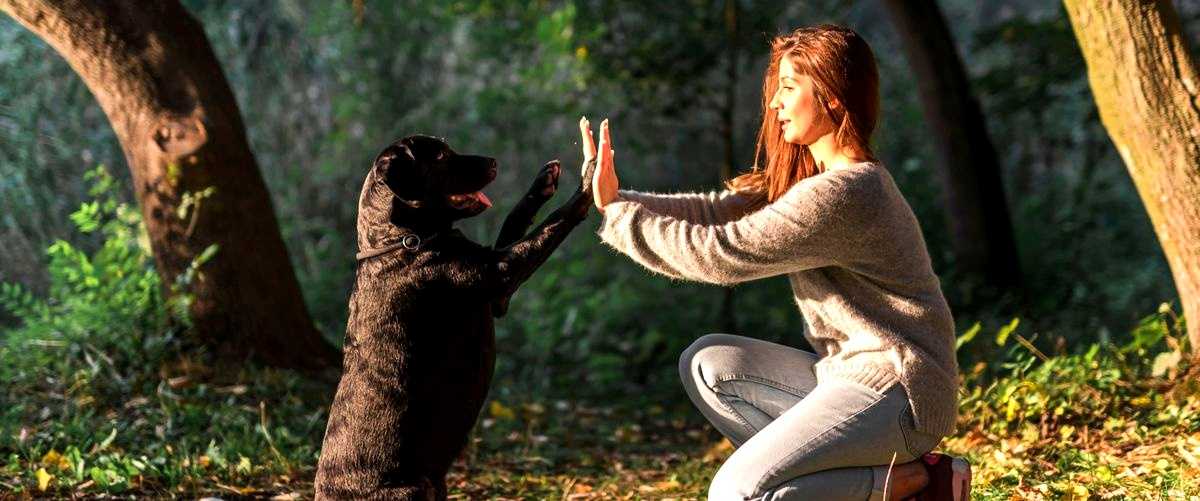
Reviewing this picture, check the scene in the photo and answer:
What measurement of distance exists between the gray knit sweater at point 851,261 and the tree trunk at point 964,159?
5389 millimetres

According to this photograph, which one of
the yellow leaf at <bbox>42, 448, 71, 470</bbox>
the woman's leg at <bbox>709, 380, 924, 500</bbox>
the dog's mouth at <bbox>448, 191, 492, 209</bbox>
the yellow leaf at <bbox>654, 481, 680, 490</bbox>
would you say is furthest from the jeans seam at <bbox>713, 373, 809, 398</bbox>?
the yellow leaf at <bbox>42, 448, 71, 470</bbox>

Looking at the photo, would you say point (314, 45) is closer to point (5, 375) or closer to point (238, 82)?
point (238, 82)

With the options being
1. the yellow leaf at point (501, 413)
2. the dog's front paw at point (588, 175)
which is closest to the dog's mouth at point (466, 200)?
the dog's front paw at point (588, 175)

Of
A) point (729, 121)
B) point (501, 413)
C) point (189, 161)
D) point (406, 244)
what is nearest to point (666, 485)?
point (501, 413)

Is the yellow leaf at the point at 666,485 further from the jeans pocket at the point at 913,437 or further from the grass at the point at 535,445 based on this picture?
the jeans pocket at the point at 913,437

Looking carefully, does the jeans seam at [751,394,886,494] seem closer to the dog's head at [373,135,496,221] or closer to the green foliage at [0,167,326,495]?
the dog's head at [373,135,496,221]

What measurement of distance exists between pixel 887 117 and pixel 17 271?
7479 mm

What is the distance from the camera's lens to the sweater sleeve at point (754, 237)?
273 cm

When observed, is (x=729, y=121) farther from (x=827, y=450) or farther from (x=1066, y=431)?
(x=827, y=450)

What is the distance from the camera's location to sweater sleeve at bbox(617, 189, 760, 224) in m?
3.12

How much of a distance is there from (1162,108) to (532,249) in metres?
2.43

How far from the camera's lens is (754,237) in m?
2.75

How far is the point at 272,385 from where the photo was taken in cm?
495

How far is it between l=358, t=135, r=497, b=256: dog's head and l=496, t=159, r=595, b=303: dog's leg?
17cm
